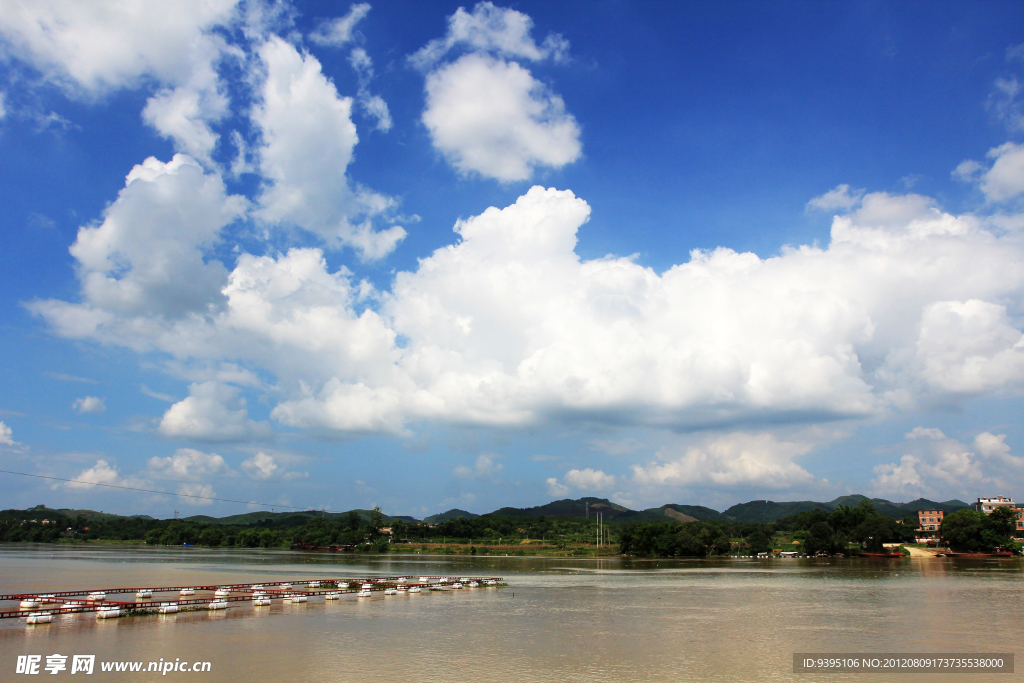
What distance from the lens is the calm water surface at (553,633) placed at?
26656mm

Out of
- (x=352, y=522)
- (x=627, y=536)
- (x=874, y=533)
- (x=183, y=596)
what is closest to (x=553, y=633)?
(x=183, y=596)

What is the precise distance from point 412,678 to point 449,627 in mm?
12832

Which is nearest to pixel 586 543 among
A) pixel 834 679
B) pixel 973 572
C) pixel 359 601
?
pixel 973 572

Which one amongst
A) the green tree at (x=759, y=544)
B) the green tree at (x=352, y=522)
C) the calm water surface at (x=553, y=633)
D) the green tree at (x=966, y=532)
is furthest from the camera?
the green tree at (x=352, y=522)

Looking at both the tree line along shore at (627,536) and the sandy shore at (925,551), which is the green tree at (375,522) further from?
the sandy shore at (925,551)

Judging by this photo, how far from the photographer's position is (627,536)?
131 m

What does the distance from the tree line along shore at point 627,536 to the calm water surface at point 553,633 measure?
6121cm

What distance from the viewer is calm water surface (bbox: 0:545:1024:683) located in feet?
87.5

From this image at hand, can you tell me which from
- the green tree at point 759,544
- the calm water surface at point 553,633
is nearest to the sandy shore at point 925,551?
the green tree at point 759,544

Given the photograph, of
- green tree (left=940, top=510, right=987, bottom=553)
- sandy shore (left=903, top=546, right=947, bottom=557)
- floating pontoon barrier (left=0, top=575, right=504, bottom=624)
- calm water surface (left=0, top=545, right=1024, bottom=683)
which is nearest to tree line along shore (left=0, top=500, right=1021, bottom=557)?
green tree (left=940, top=510, right=987, bottom=553)

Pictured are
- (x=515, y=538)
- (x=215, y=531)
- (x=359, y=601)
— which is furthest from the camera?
(x=215, y=531)

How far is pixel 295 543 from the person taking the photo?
171 meters

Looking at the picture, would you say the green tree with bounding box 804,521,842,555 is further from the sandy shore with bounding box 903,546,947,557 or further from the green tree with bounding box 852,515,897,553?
the sandy shore with bounding box 903,546,947,557

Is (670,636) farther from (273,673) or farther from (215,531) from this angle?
(215,531)
